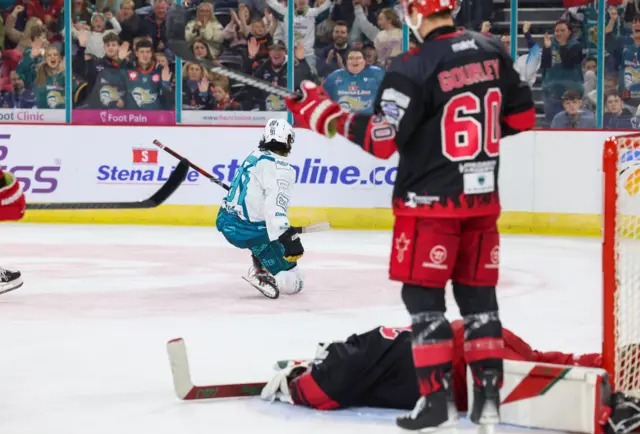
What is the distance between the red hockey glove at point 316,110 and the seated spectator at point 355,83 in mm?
6992

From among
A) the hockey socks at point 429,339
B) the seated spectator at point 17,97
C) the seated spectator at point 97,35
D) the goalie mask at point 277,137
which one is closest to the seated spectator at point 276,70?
the seated spectator at point 97,35

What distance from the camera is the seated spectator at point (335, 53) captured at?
34.7 ft

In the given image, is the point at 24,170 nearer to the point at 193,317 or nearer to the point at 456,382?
the point at 193,317

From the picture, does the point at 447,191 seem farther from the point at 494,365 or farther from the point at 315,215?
the point at 315,215

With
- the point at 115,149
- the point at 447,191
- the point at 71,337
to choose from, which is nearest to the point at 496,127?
the point at 447,191

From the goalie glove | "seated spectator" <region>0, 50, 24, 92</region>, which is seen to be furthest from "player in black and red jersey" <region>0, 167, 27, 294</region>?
"seated spectator" <region>0, 50, 24, 92</region>

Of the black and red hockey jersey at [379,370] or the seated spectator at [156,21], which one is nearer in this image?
the black and red hockey jersey at [379,370]

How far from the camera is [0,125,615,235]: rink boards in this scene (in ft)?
30.9

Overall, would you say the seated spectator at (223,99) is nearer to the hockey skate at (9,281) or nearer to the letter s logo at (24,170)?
the letter s logo at (24,170)

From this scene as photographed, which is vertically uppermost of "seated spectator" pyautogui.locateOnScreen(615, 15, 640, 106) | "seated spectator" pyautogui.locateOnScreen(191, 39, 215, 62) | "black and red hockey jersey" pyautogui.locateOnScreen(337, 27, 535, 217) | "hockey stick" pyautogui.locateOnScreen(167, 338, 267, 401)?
"seated spectator" pyautogui.locateOnScreen(191, 39, 215, 62)

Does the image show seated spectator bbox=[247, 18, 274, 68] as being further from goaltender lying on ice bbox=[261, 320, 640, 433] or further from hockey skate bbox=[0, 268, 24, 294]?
goaltender lying on ice bbox=[261, 320, 640, 433]

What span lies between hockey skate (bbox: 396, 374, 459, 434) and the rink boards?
20.7 feet

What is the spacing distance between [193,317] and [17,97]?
619 centimetres

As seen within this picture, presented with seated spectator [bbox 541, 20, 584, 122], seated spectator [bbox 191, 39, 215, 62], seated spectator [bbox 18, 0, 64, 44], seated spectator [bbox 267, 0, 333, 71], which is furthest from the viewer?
seated spectator [bbox 18, 0, 64, 44]
